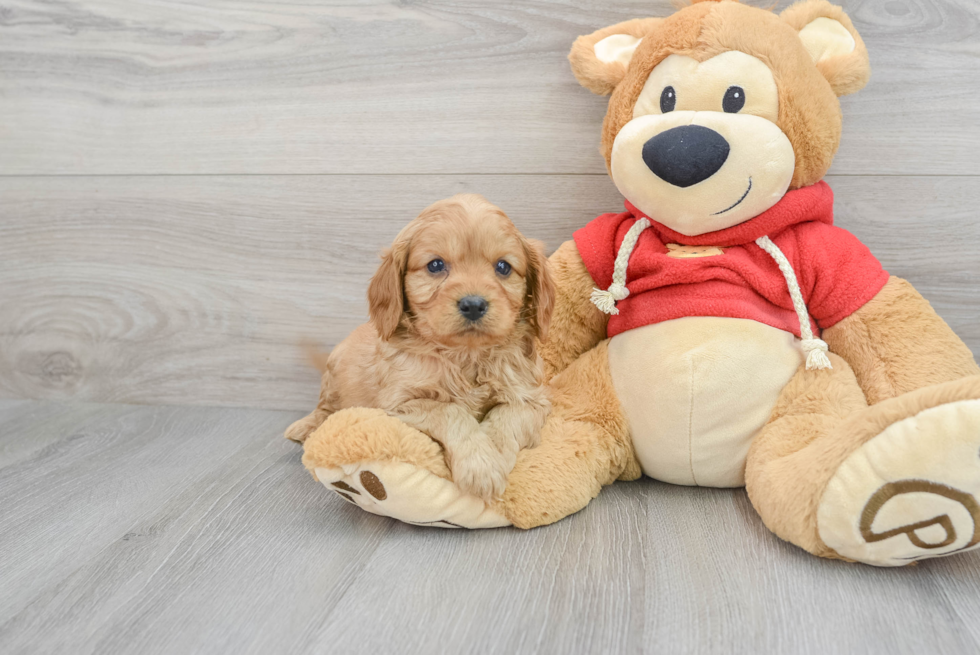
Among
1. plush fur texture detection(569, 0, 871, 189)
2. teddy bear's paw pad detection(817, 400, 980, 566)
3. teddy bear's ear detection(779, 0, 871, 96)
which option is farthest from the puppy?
teddy bear's ear detection(779, 0, 871, 96)

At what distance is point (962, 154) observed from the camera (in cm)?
154

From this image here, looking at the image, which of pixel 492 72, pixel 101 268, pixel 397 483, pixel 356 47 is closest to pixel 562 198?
pixel 492 72

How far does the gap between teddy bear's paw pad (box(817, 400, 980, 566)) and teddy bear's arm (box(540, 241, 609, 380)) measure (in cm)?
63

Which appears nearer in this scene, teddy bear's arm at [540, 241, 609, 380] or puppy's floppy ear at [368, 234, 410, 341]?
puppy's floppy ear at [368, 234, 410, 341]

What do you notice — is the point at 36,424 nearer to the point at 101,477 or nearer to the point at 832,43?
the point at 101,477

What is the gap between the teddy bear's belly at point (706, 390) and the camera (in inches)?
50.3

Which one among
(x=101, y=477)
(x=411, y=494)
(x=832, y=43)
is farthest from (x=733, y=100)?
(x=101, y=477)

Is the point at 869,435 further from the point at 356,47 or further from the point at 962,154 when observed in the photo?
the point at 356,47

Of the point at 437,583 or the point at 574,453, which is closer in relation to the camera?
the point at 437,583

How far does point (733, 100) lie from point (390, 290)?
0.74 meters

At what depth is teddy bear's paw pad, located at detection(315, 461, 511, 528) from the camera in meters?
1.17

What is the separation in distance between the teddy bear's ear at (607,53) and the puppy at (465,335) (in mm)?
384

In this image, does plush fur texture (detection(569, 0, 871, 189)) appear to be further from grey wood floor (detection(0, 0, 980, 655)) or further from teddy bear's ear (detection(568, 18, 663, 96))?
grey wood floor (detection(0, 0, 980, 655))

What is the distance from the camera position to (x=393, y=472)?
1.17 meters
